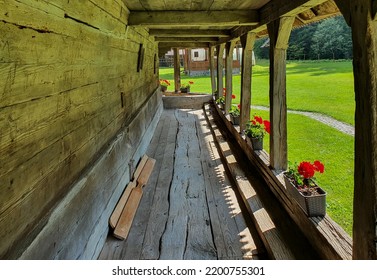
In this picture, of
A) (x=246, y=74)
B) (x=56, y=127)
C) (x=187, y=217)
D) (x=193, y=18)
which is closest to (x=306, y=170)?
(x=187, y=217)

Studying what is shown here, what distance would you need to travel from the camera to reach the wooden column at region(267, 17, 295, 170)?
124 inches

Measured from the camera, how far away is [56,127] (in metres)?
1.71

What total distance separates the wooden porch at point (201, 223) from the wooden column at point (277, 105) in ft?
1.40

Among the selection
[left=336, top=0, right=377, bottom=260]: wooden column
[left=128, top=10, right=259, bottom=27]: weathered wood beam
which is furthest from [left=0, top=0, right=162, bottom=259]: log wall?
[left=336, top=0, right=377, bottom=260]: wooden column

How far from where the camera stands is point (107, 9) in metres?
2.82

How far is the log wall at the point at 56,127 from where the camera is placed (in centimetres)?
127

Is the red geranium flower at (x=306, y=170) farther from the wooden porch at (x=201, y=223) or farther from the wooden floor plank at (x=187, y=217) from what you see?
the wooden floor plank at (x=187, y=217)

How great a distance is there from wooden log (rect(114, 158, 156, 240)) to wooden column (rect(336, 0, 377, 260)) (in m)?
1.91

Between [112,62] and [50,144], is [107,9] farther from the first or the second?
[50,144]

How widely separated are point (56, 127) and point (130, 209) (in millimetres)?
1640

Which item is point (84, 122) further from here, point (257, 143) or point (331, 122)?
point (331, 122)

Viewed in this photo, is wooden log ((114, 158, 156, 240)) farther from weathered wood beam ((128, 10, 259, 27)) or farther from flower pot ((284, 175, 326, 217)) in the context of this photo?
weathered wood beam ((128, 10, 259, 27))

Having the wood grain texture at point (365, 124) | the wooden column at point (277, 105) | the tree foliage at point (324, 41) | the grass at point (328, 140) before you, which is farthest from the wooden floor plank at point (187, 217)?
the tree foliage at point (324, 41)
